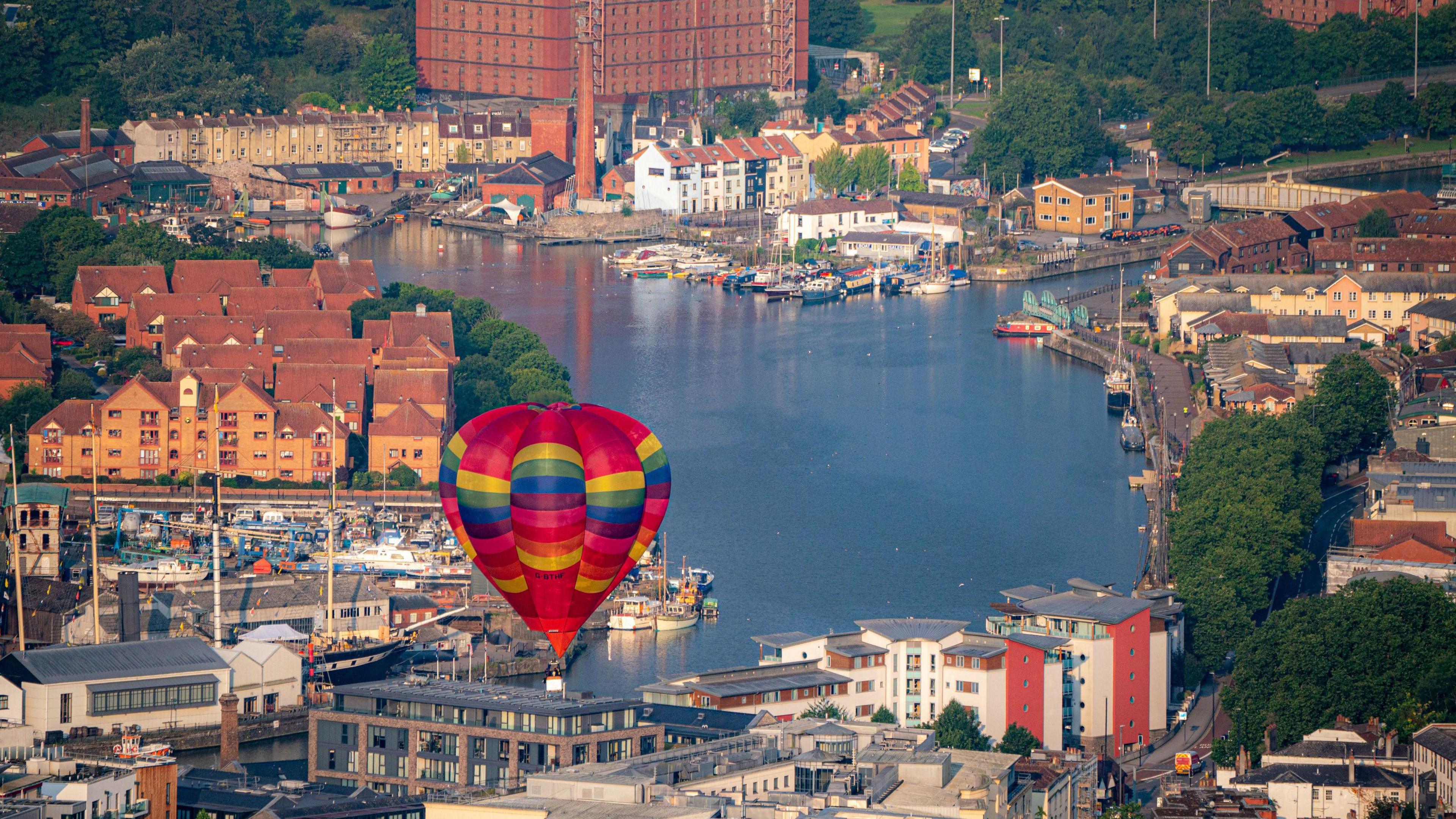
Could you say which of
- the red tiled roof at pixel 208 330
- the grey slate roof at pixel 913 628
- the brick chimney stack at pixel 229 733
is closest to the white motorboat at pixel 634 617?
the grey slate roof at pixel 913 628

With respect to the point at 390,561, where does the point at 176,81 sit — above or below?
above

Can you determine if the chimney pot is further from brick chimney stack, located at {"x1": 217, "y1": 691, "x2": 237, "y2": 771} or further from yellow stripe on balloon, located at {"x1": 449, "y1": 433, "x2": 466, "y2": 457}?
yellow stripe on balloon, located at {"x1": 449, "y1": 433, "x2": 466, "y2": 457}

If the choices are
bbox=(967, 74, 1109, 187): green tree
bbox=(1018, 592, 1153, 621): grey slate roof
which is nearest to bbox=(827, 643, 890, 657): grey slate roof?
bbox=(1018, 592, 1153, 621): grey slate roof

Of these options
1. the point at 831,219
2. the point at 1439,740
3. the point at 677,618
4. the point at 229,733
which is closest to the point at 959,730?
the point at 1439,740

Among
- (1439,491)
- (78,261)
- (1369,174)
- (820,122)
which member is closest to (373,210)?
(820,122)

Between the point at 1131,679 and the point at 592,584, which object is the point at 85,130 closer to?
the point at 1131,679

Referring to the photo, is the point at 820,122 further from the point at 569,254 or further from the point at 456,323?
the point at 456,323
